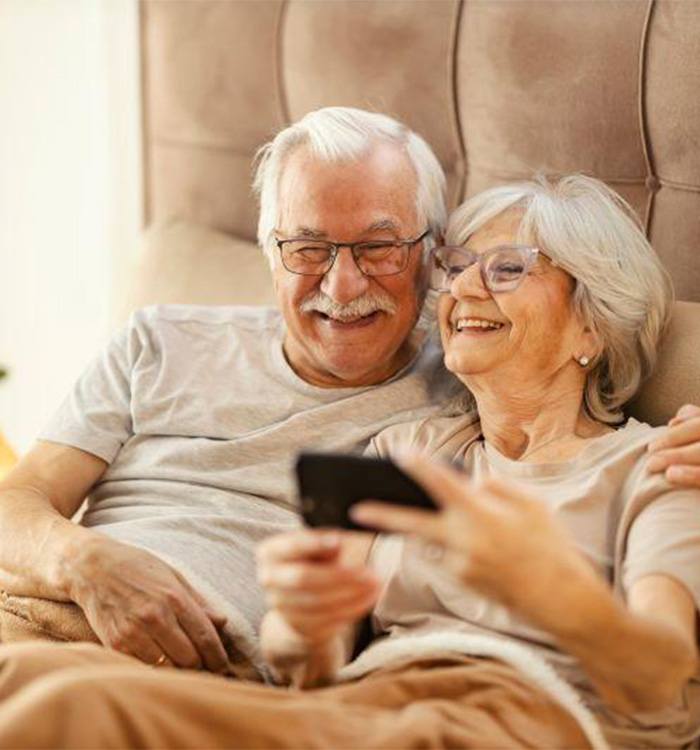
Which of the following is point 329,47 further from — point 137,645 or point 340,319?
point 137,645

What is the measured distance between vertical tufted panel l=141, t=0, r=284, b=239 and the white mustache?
0.72 meters

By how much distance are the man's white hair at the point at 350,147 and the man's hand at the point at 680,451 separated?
0.51m

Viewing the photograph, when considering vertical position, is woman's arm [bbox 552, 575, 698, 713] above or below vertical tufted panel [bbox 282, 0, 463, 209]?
below

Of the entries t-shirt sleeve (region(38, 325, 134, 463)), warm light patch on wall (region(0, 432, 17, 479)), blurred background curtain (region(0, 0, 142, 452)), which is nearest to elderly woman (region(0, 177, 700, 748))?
t-shirt sleeve (region(38, 325, 134, 463))

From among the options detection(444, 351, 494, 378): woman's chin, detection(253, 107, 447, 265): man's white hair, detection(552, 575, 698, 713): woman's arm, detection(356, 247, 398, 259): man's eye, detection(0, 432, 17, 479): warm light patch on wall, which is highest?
detection(253, 107, 447, 265): man's white hair

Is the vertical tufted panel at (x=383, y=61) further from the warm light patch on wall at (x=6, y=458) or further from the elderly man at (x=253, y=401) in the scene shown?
the warm light patch on wall at (x=6, y=458)

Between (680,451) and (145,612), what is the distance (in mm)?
663

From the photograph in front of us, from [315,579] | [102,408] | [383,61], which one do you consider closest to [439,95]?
[383,61]

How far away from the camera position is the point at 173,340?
2.02 m

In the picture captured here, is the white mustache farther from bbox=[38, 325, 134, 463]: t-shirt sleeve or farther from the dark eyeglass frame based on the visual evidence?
bbox=[38, 325, 134, 463]: t-shirt sleeve

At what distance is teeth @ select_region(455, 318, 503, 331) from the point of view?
1706 millimetres

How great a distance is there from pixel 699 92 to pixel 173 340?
0.82 metres

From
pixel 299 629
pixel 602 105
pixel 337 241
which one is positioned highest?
pixel 602 105

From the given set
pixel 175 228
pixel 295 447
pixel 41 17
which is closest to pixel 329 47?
pixel 175 228
